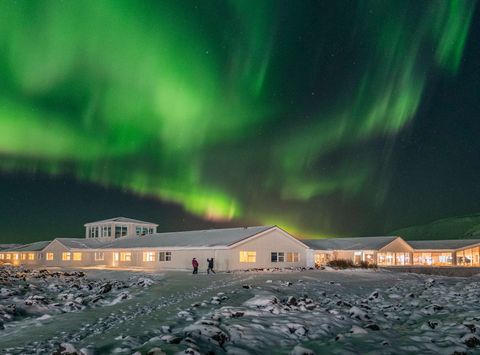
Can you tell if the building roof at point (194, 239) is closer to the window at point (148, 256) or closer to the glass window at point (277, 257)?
the window at point (148, 256)

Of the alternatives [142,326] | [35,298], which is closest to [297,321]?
[142,326]

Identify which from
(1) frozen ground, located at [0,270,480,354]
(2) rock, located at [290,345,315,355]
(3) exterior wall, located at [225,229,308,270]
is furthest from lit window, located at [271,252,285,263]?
(2) rock, located at [290,345,315,355]

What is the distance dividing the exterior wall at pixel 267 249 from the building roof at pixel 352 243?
43.6 feet

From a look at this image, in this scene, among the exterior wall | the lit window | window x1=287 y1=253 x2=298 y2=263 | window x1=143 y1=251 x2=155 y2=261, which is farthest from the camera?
window x1=143 y1=251 x2=155 y2=261

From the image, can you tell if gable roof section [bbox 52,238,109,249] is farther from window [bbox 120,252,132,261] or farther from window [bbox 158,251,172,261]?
window [bbox 158,251,172,261]

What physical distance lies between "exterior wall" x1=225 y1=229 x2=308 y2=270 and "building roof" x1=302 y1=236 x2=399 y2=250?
13295 millimetres

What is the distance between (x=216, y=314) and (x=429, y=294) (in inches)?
618

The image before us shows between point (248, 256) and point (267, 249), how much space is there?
8.85ft

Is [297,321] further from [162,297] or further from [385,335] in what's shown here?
[162,297]

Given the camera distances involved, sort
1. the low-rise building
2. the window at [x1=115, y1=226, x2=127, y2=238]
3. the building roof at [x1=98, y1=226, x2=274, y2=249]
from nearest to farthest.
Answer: the low-rise building < the building roof at [x1=98, y1=226, x2=274, y2=249] < the window at [x1=115, y1=226, x2=127, y2=238]

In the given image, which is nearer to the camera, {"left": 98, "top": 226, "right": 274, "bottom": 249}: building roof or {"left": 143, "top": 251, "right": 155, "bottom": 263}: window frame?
{"left": 98, "top": 226, "right": 274, "bottom": 249}: building roof

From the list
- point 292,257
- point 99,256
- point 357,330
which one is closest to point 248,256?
point 292,257

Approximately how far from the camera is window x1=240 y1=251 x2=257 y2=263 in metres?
48.2

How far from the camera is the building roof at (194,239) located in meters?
49.3
